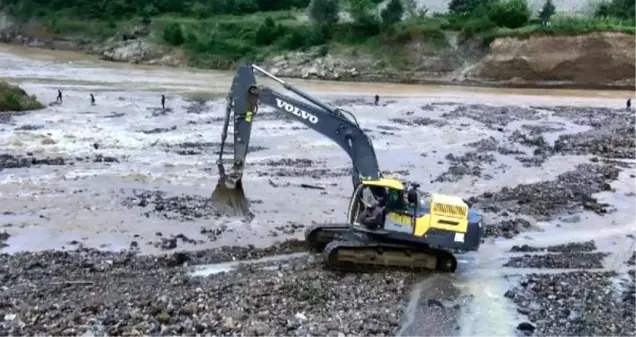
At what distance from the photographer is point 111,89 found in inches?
1881

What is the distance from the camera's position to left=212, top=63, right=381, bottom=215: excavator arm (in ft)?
49.6

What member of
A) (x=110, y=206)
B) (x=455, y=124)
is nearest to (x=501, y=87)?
(x=455, y=124)

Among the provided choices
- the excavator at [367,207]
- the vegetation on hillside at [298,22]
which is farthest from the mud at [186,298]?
the vegetation on hillside at [298,22]

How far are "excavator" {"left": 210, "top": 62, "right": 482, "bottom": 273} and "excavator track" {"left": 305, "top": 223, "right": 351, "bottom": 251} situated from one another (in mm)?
890

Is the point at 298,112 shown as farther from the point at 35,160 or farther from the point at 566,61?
the point at 566,61

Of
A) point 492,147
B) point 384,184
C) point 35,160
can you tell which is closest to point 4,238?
point 35,160

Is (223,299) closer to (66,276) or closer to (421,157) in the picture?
(66,276)

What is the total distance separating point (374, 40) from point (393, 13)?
321cm

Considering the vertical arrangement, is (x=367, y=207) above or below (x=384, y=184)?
below

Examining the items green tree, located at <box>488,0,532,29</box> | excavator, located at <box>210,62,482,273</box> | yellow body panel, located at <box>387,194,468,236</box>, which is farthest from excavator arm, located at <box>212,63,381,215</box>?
green tree, located at <box>488,0,532,29</box>

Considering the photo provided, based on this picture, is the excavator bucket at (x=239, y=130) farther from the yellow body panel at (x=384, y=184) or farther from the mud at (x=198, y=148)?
the mud at (x=198, y=148)

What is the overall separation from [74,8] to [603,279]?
7341 cm

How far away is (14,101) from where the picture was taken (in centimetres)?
3678

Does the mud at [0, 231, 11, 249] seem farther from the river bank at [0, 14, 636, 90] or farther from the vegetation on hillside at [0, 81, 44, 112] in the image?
the river bank at [0, 14, 636, 90]
